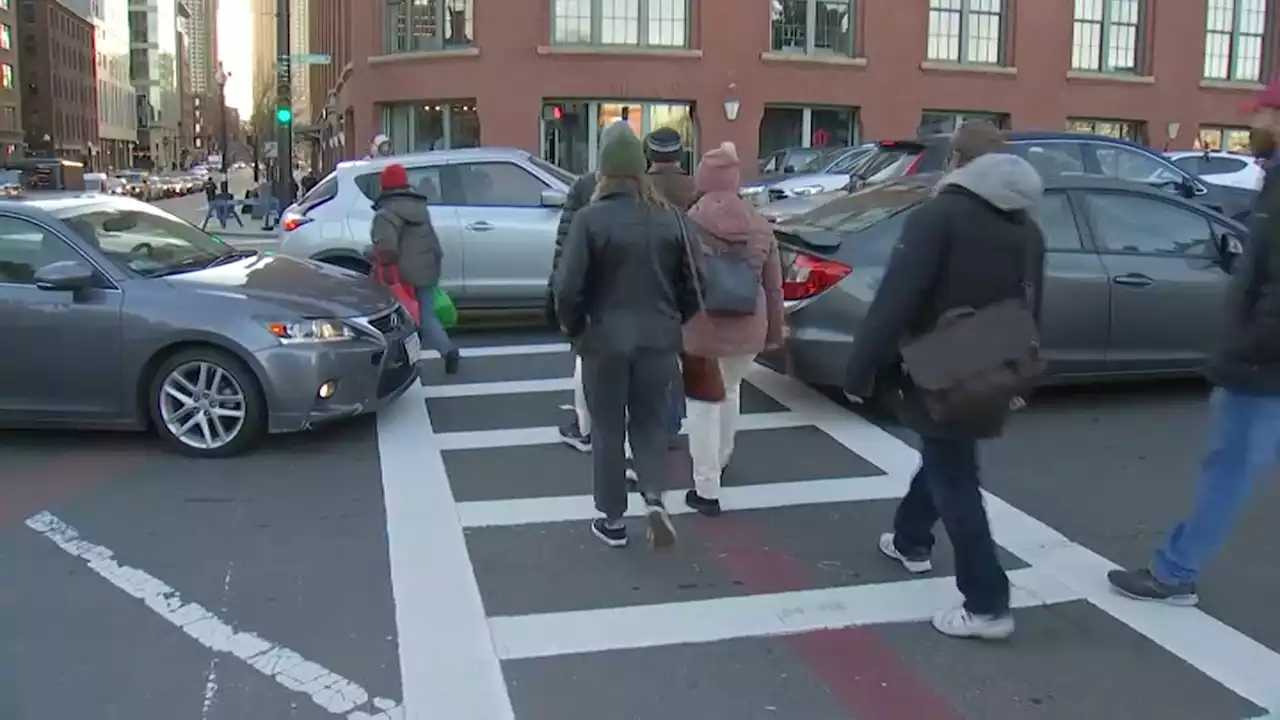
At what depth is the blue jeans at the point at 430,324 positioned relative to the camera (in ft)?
29.5

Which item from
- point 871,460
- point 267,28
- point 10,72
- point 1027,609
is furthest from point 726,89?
point 267,28

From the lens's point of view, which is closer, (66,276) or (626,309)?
(626,309)

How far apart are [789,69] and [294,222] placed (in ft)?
65.5

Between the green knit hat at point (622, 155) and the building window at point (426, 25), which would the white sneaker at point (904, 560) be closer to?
the green knit hat at point (622, 155)

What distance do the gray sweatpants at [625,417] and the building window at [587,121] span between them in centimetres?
2300

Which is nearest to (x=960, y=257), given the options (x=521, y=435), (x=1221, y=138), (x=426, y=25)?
(x=521, y=435)

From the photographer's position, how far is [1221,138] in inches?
1312

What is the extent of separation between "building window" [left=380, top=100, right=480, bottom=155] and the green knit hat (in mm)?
23260

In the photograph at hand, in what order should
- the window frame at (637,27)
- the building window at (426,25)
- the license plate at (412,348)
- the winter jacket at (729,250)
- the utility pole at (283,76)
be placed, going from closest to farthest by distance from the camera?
the winter jacket at (729,250), the license plate at (412,348), the utility pole at (283,76), the window frame at (637,27), the building window at (426,25)

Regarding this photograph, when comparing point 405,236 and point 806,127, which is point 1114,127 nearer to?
point 806,127

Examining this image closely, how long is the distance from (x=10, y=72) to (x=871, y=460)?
10678 centimetres

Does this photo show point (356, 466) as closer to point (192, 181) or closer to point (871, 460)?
point (871, 460)

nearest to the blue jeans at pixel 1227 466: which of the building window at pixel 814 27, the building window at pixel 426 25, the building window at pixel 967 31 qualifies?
the building window at pixel 426 25

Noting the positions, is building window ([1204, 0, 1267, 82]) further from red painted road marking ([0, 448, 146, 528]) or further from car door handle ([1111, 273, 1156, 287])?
red painted road marking ([0, 448, 146, 528])
